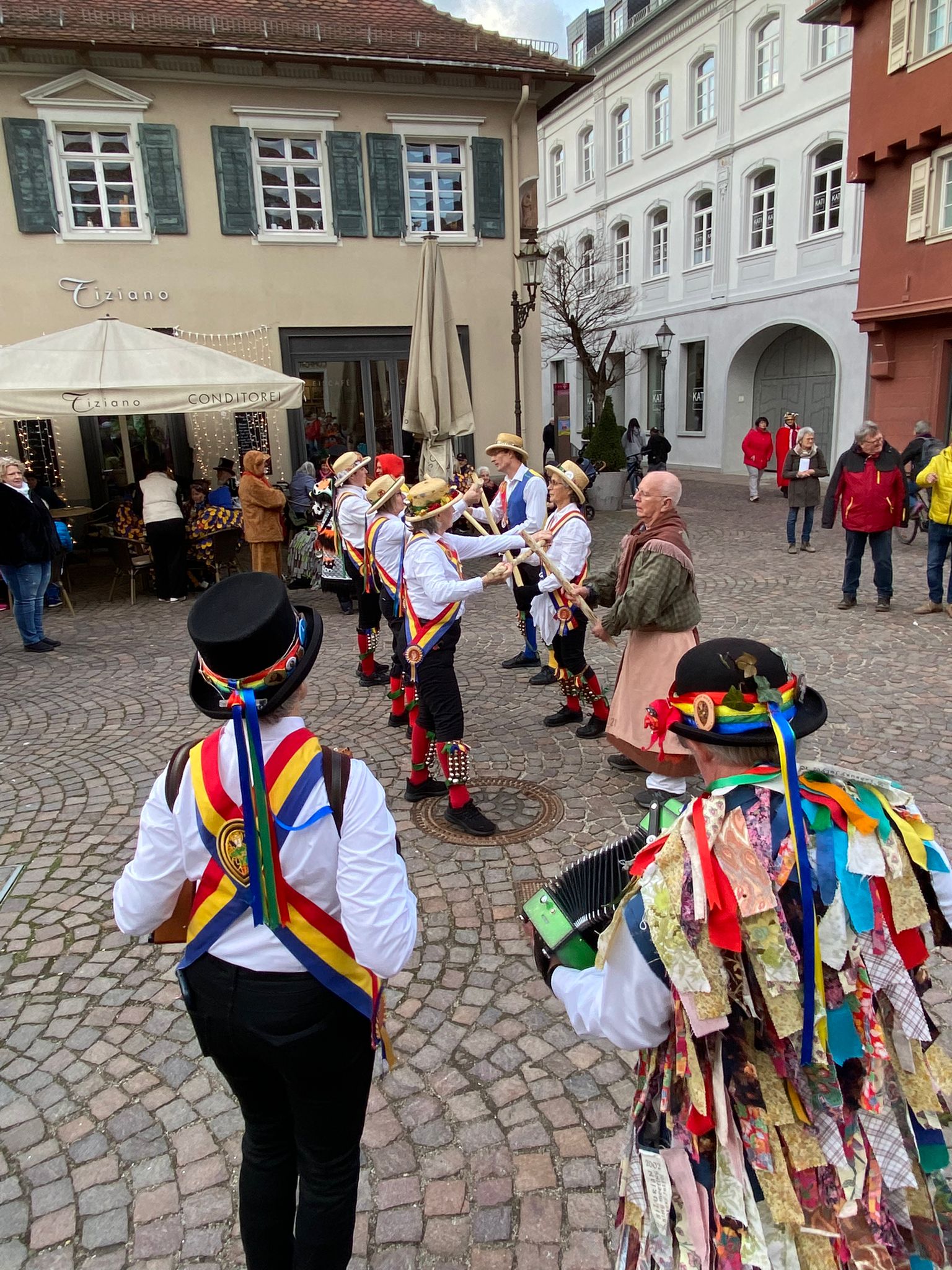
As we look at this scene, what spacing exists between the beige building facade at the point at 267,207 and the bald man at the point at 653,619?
10220 millimetres

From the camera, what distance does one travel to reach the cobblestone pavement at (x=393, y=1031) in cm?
238

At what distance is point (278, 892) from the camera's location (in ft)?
5.92

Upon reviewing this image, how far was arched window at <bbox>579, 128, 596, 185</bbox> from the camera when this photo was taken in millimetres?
27484

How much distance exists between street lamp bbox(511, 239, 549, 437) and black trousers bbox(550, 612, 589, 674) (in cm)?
671

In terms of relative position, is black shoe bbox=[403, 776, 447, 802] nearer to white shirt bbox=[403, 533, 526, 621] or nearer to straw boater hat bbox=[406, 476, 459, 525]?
white shirt bbox=[403, 533, 526, 621]

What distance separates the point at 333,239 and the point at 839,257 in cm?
1208

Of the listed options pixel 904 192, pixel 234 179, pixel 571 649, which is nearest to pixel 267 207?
pixel 234 179

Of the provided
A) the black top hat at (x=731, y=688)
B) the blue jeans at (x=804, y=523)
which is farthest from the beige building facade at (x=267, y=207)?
the black top hat at (x=731, y=688)

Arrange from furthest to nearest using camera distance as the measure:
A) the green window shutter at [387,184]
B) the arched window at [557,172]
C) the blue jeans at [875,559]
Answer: the arched window at [557,172]
the green window shutter at [387,184]
the blue jeans at [875,559]

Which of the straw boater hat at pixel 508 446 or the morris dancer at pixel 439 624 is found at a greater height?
the straw boater hat at pixel 508 446

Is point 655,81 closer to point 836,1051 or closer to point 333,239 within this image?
point 333,239

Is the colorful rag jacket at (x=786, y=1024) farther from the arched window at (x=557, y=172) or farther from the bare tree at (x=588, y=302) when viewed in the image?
the arched window at (x=557, y=172)

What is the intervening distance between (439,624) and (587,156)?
2898 cm

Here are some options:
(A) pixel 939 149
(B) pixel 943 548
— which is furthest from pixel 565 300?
(B) pixel 943 548
